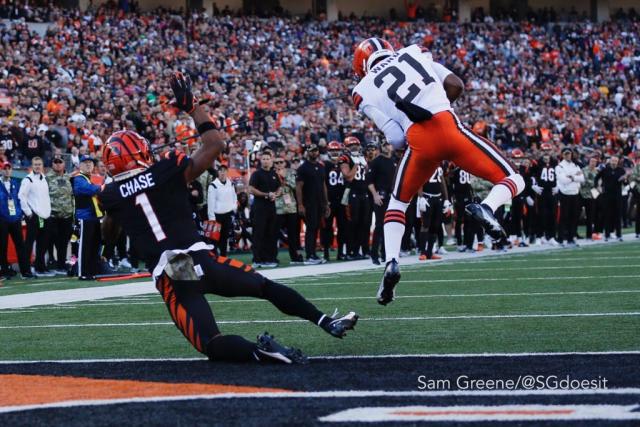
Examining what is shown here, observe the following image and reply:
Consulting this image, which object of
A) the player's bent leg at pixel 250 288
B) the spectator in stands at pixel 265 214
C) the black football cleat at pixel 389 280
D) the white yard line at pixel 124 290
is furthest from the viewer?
the spectator in stands at pixel 265 214

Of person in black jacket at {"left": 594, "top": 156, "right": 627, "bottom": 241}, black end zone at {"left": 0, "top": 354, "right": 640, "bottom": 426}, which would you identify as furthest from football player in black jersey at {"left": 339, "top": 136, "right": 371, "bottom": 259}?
black end zone at {"left": 0, "top": 354, "right": 640, "bottom": 426}

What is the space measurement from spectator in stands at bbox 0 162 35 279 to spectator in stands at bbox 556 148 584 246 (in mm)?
10065

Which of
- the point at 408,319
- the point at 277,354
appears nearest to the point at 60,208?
the point at 408,319

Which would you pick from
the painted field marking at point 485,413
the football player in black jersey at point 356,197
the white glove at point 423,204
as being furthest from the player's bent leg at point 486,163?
the football player in black jersey at point 356,197

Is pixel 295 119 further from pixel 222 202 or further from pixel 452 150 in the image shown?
pixel 452 150

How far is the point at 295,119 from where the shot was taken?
30.1 m

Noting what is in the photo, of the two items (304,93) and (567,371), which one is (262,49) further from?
(567,371)

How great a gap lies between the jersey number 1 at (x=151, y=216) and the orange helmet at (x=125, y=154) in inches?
10.3

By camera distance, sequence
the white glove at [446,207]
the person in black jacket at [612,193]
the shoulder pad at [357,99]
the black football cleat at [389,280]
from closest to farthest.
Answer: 1. the black football cleat at [389,280]
2. the shoulder pad at [357,99]
3. the white glove at [446,207]
4. the person in black jacket at [612,193]

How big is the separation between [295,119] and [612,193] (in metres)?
9.19

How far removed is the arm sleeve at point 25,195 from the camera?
17.4 meters

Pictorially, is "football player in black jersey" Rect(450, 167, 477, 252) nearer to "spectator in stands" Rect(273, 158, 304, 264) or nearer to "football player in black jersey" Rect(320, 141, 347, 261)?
"football player in black jersey" Rect(320, 141, 347, 261)

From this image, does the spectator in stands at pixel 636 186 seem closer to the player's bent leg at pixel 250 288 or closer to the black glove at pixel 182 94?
the player's bent leg at pixel 250 288

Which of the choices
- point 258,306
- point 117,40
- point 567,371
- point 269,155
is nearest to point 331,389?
point 567,371
